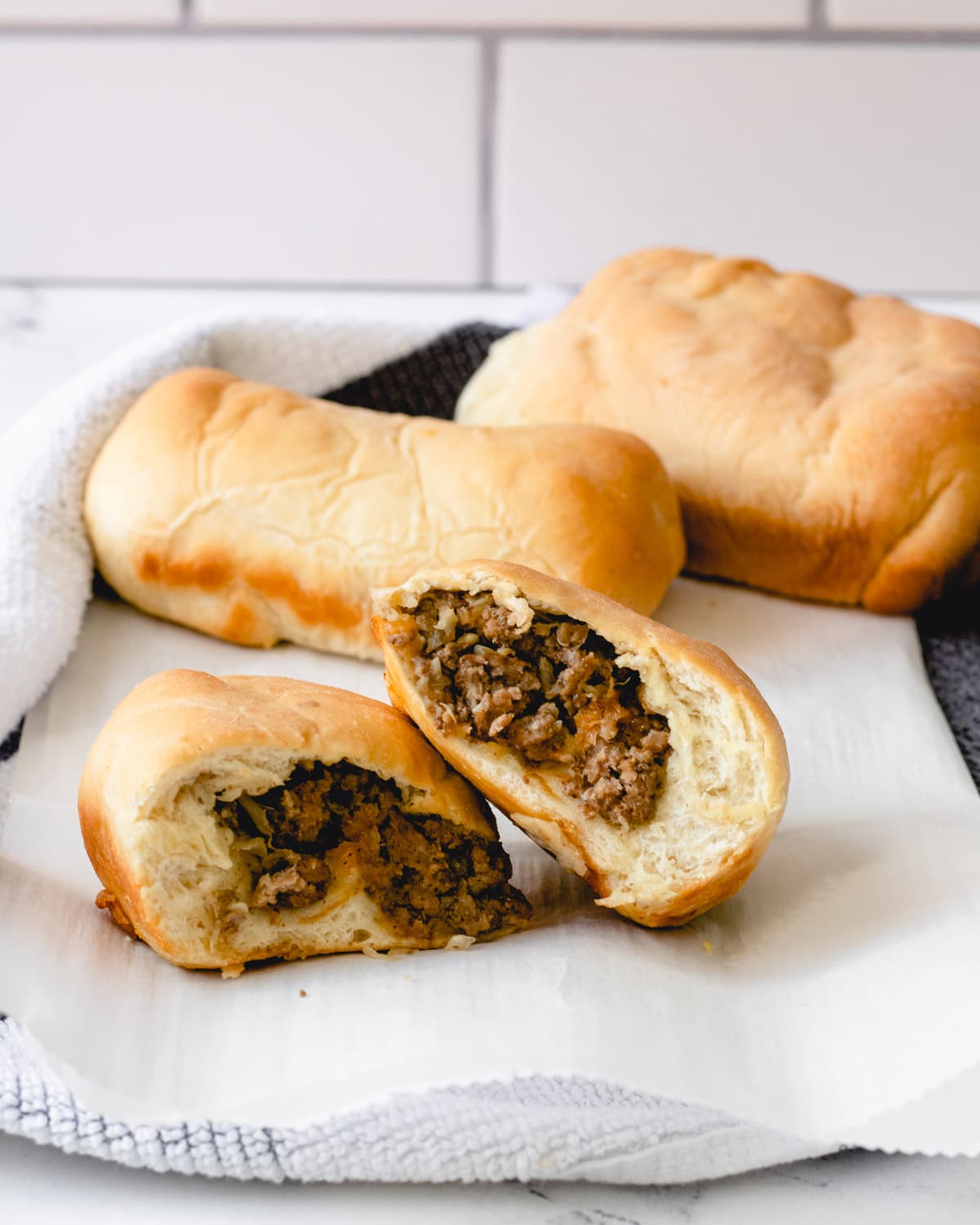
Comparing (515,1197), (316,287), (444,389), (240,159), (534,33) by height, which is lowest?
(316,287)

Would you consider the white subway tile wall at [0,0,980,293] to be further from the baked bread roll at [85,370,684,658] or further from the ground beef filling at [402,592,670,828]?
the ground beef filling at [402,592,670,828]

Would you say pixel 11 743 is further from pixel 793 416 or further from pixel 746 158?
pixel 746 158

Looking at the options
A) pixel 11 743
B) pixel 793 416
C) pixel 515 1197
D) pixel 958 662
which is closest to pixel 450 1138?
pixel 515 1197

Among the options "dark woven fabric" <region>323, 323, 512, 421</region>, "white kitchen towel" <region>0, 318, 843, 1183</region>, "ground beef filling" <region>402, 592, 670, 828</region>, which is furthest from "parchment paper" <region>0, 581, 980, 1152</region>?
"dark woven fabric" <region>323, 323, 512, 421</region>

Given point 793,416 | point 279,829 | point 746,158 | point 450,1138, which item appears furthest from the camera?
point 746,158

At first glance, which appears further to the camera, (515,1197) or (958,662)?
(958,662)

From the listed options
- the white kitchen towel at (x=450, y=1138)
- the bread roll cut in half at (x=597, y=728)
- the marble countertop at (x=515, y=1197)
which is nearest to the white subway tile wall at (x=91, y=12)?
the bread roll cut in half at (x=597, y=728)

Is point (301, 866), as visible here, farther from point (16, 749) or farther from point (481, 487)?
point (481, 487)

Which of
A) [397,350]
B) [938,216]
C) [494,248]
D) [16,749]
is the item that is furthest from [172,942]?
[938,216]
